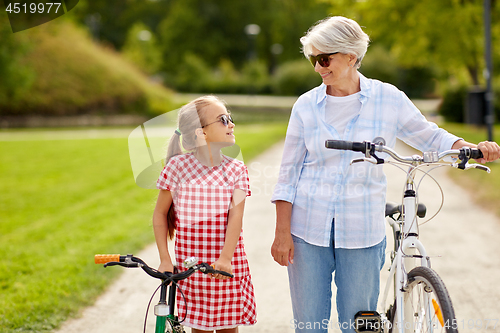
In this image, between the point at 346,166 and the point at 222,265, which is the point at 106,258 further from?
the point at 346,166

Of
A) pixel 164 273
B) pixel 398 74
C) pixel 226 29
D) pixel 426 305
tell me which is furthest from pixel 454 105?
pixel 226 29

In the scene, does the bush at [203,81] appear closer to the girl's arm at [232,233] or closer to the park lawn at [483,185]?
the park lawn at [483,185]

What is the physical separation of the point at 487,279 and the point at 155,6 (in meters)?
64.1

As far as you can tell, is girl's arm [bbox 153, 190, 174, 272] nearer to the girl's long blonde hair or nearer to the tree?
the girl's long blonde hair

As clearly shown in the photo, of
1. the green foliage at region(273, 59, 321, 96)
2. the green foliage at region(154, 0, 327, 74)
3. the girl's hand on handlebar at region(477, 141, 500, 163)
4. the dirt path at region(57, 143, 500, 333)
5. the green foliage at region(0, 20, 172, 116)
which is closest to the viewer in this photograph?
the girl's hand on handlebar at region(477, 141, 500, 163)

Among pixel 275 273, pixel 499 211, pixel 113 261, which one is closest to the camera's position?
pixel 113 261

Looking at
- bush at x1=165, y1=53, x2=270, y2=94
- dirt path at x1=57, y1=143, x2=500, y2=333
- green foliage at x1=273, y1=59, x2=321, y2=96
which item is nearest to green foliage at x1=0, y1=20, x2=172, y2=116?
green foliage at x1=273, y1=59, x2=321, y2=96

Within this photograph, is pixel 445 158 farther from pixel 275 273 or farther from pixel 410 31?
pixel 410 31

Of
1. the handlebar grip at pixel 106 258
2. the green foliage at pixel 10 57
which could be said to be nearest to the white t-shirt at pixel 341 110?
the handlebar grip at pixel 106 258

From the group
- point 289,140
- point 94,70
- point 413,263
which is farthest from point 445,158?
point 94,70

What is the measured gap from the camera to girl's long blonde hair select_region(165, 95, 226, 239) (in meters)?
2.36

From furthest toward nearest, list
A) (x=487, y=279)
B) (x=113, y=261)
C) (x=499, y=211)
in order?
1. (x=499, y=211)
2. (x=487, y=279)
3. (x=113, y=261)

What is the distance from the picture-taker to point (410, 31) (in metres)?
17.5

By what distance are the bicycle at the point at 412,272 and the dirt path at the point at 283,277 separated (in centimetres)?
136
